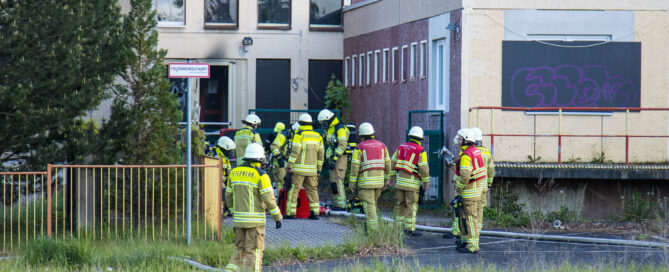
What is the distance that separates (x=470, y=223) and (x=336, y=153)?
13.9ft

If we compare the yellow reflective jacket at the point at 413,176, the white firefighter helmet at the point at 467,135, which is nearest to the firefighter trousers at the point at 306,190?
the yellow reflective jacket at the point at 413,176

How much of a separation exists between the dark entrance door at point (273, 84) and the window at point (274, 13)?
102cm

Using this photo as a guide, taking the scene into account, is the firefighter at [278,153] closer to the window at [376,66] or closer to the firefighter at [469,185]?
the firefighter at [469,185]

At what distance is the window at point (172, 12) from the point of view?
27281mm

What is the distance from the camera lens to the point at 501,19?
62.3ft

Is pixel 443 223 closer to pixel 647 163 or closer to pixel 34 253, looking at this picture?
pixel 647 163

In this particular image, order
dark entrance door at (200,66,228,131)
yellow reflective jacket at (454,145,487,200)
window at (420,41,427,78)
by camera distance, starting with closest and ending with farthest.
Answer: yellow reflective jacket at (454,145,487,200)
window at (420,41,427,78)
dark entrance door at (200,66,228,131)

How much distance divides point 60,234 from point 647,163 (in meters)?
11.0

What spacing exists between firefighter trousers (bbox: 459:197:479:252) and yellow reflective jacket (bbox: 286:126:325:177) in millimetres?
3665

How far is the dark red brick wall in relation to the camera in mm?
21859

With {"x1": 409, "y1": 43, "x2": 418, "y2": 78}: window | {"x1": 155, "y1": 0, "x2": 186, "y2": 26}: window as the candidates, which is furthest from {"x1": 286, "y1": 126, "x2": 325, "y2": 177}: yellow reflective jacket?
{"x1": 155, "y1": 0, "x2": 186, "y2": 26}: window

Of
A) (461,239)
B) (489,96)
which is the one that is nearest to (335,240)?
(461,239)

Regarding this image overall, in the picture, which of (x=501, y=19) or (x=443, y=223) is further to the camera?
(x=501, y=19)

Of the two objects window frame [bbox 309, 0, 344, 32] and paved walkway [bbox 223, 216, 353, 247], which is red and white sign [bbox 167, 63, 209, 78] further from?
window frame [bbox 309, 0, 344, 32]
